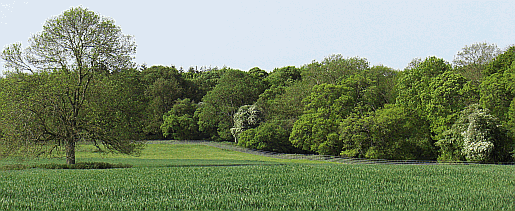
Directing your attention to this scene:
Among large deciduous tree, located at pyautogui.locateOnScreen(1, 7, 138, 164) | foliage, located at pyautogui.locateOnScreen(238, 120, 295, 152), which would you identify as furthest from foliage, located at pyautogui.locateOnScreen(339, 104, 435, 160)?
large deciduous tree, located at pyautogui.locateOnScreen(1, 7, 138, 164)

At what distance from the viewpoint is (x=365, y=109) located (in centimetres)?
6084

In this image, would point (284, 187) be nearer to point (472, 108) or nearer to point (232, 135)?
point (472, 108)

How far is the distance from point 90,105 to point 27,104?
405 cm

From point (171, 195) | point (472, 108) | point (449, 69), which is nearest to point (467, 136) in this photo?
point (472, 108)

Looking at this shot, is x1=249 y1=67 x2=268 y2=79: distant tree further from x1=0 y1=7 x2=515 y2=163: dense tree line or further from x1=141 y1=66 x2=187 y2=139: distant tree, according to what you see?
x1=141 y1=66 x2=187 y2=139: distant tree

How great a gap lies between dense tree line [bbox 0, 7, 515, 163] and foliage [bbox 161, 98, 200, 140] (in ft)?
0.74

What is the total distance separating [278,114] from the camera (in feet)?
241

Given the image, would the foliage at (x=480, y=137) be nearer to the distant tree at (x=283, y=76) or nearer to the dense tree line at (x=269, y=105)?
the dense tree line at (x=269, y=105)

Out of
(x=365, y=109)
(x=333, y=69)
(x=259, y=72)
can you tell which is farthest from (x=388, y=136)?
(x=259, y=72)

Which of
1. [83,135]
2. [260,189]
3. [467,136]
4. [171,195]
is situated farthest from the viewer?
[467,136]

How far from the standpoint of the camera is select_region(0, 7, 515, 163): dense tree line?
28.5m

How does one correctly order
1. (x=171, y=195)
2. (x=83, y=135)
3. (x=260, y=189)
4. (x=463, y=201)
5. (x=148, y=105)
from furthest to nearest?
(x=148, y=105), (x=83, y=135), (x=260, y=189), (x=171, y=195), (x=463, y=201)

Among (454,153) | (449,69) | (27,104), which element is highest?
(449,69)

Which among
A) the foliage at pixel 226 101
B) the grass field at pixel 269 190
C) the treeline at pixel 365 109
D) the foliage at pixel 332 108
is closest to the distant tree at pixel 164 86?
the foliage at pixel 226 101
